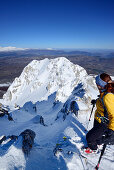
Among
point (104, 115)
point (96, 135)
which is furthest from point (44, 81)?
point (104, 115)

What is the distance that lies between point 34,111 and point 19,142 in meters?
35.7

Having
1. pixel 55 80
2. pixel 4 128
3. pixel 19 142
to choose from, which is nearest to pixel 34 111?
pixel 4 128

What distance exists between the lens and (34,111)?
4097cm

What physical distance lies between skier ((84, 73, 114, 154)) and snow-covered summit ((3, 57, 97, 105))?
1867 inches

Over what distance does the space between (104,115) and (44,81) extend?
66551 millimetres

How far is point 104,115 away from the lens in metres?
4.63

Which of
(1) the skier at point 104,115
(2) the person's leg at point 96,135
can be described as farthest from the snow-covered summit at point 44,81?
(1) the skier at point 104,115

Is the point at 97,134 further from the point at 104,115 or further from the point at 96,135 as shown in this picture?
the point at 104,115

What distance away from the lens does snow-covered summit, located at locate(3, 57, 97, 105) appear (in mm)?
60628

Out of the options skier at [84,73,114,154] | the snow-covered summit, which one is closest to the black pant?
skier at [84,73,114,154]

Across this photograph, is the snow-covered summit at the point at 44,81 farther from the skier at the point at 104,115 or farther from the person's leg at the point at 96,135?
the skier at the point at 104,115

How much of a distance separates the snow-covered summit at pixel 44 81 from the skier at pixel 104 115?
47412 mm

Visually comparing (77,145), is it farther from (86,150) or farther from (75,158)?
(75,158)

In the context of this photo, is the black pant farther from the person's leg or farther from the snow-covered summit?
the snow-covered summit
